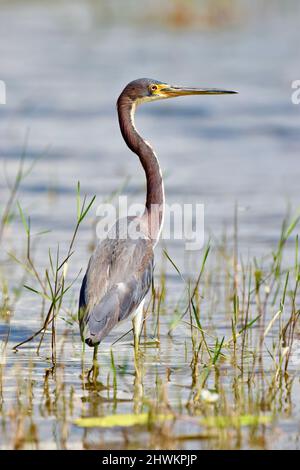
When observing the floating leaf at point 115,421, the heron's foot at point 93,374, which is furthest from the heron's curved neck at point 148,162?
the floating leaf at point 115,421

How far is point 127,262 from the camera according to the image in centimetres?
609

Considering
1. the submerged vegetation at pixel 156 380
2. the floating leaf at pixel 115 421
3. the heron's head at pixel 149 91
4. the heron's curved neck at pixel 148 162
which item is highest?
the heron's head at pixel 149 91

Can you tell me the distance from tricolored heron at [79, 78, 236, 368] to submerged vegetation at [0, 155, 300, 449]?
0.59ft

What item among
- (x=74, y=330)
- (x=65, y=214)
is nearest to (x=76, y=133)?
(x=65, y=214)

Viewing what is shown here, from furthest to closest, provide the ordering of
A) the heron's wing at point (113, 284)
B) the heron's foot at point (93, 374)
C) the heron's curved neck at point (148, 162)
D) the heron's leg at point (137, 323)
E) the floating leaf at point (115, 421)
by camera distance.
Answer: the heron's curved neck at point (148, 162) → the heron's leg at point (137, 323) → the heron's wing at point (113, 284) → the heron's foot at point (93, 374) → the floating leaf at point (115, 421)

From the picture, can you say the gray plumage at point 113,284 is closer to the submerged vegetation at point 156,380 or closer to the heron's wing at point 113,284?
the heron's wing at point 113,284

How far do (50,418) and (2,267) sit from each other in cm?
306

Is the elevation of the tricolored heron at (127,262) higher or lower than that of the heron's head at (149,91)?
lower

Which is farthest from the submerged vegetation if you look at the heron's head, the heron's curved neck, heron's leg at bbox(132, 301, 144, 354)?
the heron's head

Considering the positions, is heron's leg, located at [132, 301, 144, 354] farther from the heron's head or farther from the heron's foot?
the heron's head

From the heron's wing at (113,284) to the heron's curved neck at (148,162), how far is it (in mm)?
338

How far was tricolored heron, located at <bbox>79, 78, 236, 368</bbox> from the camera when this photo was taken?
573 cm

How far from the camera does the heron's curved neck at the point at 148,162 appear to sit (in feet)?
21.6
